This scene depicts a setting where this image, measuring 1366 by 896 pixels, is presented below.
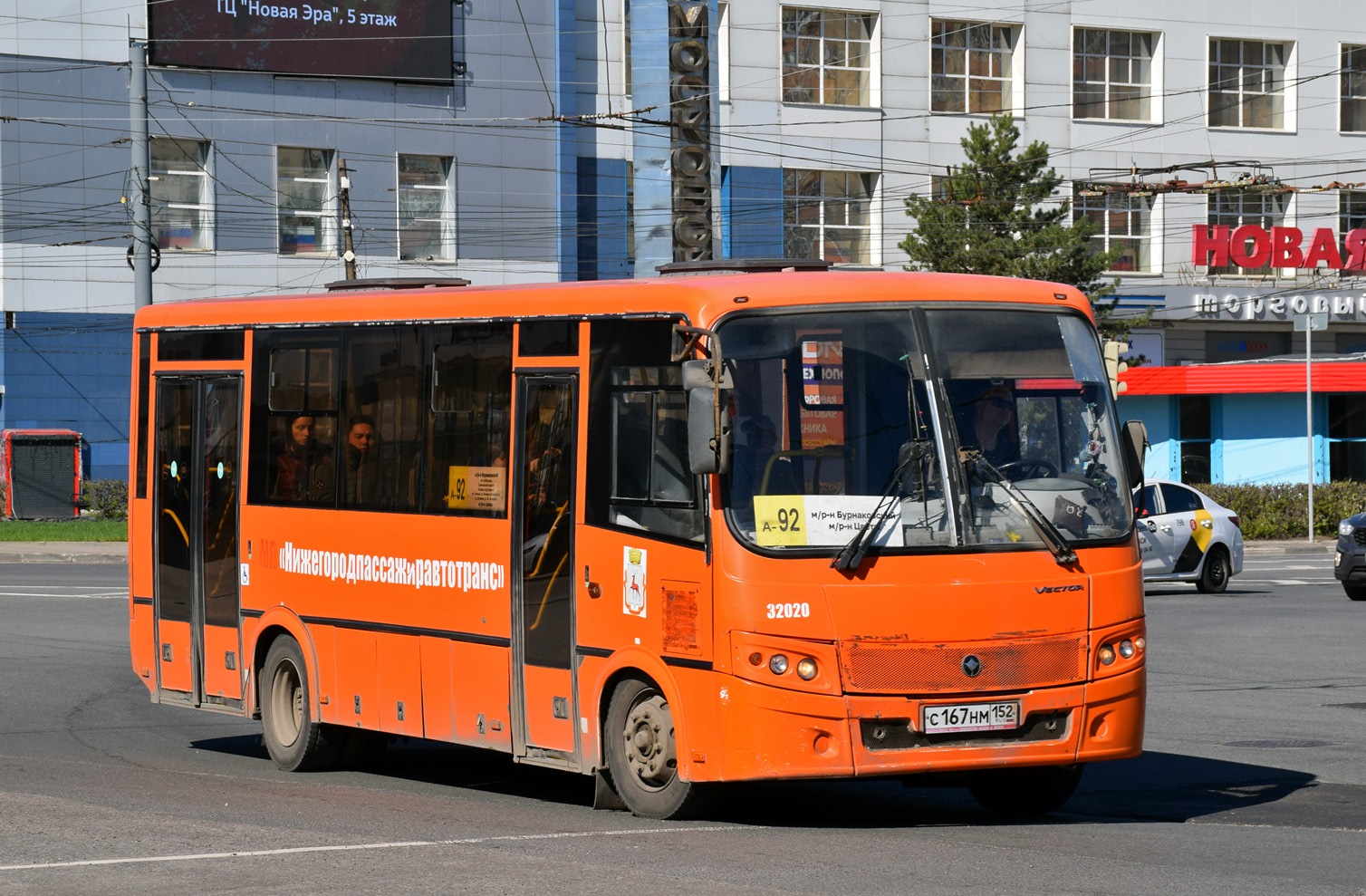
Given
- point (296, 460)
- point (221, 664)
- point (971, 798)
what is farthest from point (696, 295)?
point (221, 664)

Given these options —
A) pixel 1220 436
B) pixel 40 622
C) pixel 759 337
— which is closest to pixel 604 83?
pixel 1220 436

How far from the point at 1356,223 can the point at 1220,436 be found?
11.7m

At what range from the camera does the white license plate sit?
8.76 metres

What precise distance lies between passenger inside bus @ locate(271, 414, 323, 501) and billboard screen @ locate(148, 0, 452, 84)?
3567 centimetres

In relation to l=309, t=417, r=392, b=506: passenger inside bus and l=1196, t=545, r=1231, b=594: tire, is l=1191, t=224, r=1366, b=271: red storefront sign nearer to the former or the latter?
l=1196, t=545, r=1231, b=594: tire

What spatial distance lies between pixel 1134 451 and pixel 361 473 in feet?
14.5

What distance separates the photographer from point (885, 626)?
8719 mm

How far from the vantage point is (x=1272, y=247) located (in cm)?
5325

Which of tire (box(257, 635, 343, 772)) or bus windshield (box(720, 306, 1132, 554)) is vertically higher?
bus windshield (box(720, 306, 1132, 554))

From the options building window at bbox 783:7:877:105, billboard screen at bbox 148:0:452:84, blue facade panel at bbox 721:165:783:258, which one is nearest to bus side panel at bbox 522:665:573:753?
billboard screen at bbox 148:0:452:84

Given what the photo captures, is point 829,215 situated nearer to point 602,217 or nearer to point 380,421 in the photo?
point 602,217

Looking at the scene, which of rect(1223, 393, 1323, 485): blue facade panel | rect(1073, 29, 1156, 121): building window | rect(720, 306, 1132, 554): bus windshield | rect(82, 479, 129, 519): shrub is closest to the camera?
rect(720, 306, 1132, 554): bus windshield

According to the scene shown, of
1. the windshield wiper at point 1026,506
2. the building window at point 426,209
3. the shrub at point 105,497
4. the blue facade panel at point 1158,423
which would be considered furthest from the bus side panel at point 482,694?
the blue facade panel at point 1158,423

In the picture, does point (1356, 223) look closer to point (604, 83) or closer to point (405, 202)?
point (604, 83)
